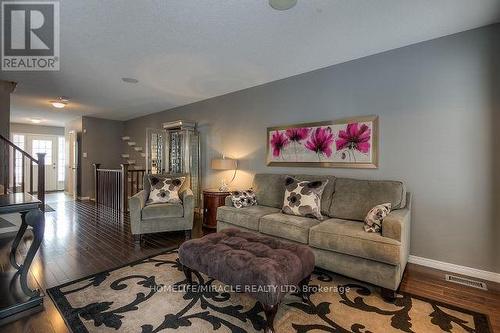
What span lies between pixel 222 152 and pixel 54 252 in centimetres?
296

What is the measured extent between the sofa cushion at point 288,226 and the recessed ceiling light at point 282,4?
2103 mm

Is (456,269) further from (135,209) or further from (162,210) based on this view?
(135,209)

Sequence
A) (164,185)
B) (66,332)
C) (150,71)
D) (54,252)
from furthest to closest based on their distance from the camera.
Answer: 1. (164,185)
2. (150,71)
3. (54,252)
4. (66,332)

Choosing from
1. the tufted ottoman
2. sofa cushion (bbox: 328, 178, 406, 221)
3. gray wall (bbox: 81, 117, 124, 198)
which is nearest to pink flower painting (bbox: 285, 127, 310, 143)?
sofa cushion (bbox: 328, 178, 406, 221)

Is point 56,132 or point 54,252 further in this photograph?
point 56,132

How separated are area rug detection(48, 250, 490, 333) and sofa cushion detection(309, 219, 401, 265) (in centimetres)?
36

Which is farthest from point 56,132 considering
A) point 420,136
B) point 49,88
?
point 420,136

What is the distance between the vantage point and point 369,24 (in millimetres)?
2418

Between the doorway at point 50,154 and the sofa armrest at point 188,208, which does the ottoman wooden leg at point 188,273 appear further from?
the doorway at point 50,154

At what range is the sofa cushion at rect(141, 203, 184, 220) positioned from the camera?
11.6 ft

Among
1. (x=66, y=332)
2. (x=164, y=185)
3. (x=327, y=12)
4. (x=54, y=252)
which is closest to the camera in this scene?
(x=66, y=332)

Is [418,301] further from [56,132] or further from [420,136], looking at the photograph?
[56,132]

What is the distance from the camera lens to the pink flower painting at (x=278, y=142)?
3889 mm

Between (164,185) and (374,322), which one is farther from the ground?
(164,185)
